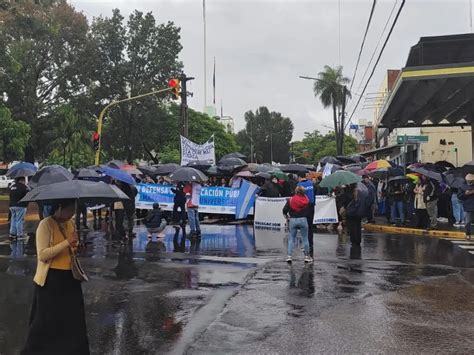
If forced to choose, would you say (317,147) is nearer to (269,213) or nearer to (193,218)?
(269,213)

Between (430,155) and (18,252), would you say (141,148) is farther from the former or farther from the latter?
(18,252)

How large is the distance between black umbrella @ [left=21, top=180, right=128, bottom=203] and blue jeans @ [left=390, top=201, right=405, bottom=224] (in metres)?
13.1

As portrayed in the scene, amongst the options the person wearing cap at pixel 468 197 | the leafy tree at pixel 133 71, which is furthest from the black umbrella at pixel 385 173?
the leafy tree at pixel 133 71

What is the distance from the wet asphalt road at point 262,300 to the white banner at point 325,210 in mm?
4125

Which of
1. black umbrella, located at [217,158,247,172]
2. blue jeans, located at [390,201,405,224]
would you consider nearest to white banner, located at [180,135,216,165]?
black umbrella, located at [217,158,247,172]

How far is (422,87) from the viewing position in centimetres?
1859

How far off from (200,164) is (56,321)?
17409 mm

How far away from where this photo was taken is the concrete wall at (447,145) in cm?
3184

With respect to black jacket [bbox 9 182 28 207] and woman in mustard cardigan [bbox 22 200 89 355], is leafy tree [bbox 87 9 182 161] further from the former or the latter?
woman in mustard cardigan [bbox 22 200 89 355]

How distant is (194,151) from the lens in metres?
22.5

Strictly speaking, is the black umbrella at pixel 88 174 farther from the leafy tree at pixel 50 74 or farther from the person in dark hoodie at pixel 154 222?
the leafy tree at pixel 50 74

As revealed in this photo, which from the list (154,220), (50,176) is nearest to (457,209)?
(154,220)

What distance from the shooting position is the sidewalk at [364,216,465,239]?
15.3m

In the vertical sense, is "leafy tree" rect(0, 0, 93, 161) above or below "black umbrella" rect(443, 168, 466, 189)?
above
